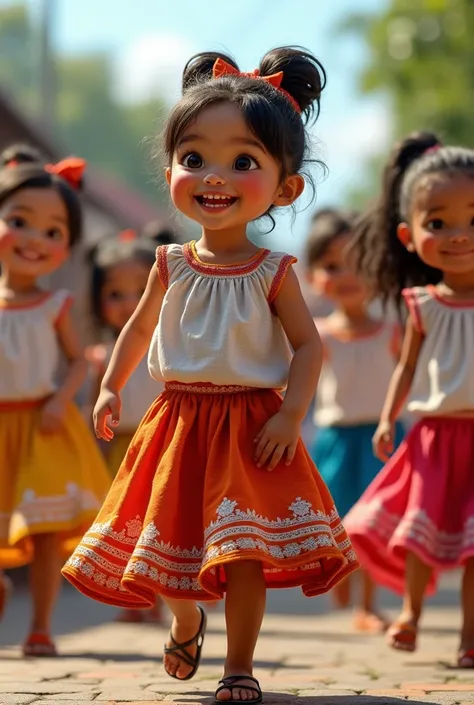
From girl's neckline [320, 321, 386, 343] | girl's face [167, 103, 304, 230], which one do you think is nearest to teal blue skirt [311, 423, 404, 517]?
girl's neckline [320, 321, 386, 343]

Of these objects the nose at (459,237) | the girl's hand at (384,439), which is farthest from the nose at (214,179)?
the girl's hand at (384,439)

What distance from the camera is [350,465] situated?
7.35 m

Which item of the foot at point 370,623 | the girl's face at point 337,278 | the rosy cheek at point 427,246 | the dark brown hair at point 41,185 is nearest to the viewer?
the rosy cheek at point 427,246

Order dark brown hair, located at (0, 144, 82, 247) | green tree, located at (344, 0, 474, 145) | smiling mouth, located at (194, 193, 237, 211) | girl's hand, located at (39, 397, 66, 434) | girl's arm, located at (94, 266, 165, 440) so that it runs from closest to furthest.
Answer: smiling mouth, located at (194, 193, 237, 211)
girl's arm, located at (94, 266, 165, 440)
girl's hand, located at (39, 397, 66, 434)
dark brown hair, located at (0, 144, 82, 247)
green tree, located at (344, 0, 474, 145)

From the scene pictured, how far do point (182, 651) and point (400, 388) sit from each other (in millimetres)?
1560

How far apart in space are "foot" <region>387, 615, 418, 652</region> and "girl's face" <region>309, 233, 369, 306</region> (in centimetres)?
257

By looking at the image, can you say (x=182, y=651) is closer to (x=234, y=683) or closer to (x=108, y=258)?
(x=234, y=683)

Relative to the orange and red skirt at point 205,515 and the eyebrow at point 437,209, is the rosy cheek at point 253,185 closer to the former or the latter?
the orange and red skirt at point 205,515

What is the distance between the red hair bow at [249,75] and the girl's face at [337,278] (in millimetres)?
2955

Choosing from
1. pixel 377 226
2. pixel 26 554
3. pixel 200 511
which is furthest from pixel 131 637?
pixel 200 511

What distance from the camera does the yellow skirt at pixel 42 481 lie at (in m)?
5.76

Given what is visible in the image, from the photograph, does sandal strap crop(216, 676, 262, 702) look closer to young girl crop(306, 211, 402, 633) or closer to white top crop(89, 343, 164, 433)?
young girl crop(306, 211, 402, 633)

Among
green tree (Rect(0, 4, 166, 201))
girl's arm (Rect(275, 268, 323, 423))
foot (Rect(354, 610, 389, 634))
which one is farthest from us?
green tree (Rect(0, 4, 166, 201))

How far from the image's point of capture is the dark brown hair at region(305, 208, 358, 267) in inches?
299
